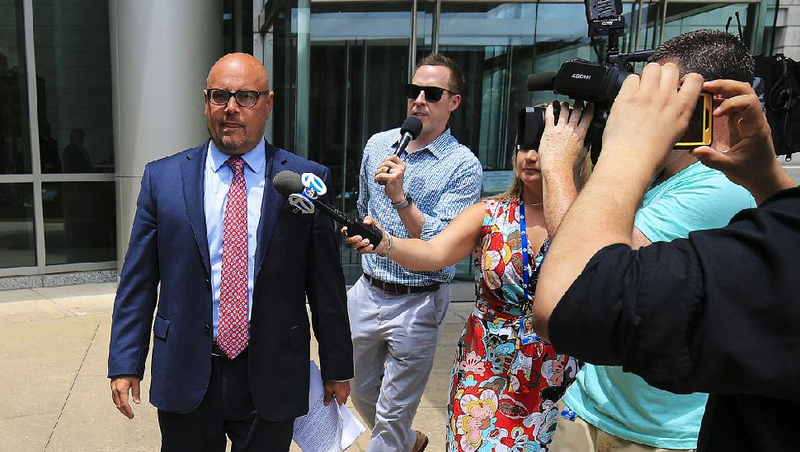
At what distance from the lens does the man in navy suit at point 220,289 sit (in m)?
2.47

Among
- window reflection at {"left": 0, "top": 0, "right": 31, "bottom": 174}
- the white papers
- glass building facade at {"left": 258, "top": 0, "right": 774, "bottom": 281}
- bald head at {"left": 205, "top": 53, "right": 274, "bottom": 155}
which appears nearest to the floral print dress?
the white papers

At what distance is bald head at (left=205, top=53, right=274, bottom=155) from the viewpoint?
8.45 feet

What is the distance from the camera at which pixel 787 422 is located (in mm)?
919

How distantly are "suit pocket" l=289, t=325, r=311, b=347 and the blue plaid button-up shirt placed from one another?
83 centimetres

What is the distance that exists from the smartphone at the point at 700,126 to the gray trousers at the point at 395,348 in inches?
95.1

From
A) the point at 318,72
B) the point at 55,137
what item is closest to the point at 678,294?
the point at 318,72

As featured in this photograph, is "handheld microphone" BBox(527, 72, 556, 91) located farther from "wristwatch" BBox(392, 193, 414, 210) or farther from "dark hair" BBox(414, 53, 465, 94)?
"dark hair" BBox(414, 53, 465, 94)

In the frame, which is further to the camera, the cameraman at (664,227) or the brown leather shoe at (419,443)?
the brown leather shoe at (419,443)

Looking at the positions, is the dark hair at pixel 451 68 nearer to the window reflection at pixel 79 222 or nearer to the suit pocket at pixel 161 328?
the suit pocket at pixel 161 328

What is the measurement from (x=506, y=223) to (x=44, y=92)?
787cm

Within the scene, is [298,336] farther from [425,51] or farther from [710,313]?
[425,51]

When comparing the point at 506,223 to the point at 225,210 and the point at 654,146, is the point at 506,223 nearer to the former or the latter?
the point at 225,210

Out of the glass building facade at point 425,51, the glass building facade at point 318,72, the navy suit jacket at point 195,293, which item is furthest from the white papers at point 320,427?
the glass building facade at point 318,72

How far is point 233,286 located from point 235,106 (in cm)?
71
